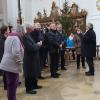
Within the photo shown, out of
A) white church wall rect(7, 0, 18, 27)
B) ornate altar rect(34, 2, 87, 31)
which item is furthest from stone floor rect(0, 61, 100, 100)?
white church wall rect(7, 0, 18, 27)

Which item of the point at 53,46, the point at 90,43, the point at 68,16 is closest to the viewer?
the point at 53,46

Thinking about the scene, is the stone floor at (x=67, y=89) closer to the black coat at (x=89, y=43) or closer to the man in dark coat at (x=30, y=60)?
the man in dark coat at (x=30, y=60)

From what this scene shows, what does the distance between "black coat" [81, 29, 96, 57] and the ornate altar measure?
578cm

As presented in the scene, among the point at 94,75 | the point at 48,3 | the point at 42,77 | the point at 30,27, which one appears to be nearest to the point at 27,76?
the point at 30,27

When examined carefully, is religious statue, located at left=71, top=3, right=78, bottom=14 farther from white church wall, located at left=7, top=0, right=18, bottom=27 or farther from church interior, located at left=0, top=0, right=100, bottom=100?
white church wall, located at left=7, top=0, right=18, bottom=27

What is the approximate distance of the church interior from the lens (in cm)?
788

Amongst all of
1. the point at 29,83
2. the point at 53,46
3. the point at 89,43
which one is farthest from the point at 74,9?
the point at 29,83

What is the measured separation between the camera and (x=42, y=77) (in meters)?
10.3

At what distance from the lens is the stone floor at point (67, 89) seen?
7.50 metres

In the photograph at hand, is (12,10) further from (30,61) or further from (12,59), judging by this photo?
(12,59)

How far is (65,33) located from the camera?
623 inches

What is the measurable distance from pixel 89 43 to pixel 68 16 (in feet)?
21.3

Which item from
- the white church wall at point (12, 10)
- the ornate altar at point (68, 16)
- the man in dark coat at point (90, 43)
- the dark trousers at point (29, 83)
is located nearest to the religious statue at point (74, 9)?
the ornate altar at point (68, 16)

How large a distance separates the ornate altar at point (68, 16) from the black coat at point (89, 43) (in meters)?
5.78
